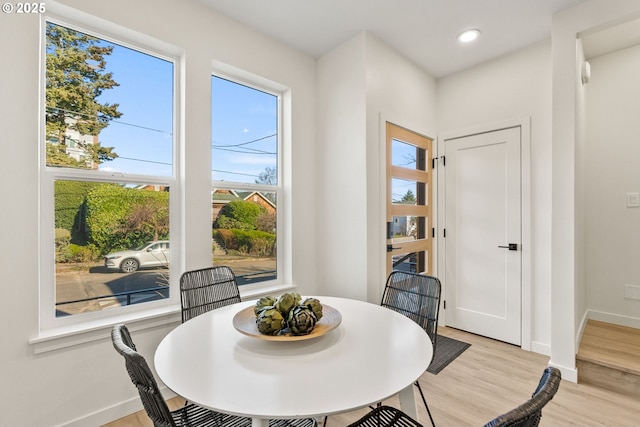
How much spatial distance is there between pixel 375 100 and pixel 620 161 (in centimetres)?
236

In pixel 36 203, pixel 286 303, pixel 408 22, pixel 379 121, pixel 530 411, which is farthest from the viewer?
pixel 379 121

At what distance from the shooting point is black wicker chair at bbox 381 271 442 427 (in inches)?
68.9

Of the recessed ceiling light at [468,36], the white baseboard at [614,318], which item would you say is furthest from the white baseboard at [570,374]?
the recessed ceiling light at [468,36]

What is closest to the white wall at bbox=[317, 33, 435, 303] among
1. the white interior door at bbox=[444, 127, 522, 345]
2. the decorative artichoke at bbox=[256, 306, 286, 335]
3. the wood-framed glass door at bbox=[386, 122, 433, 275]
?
the wood-framed glass door at bbox=[386, 122, 433, 275]

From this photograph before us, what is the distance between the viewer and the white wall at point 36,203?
155 cm

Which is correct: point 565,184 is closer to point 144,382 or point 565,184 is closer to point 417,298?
point 417,298

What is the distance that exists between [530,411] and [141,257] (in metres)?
2.21

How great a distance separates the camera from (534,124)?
273 centimetres

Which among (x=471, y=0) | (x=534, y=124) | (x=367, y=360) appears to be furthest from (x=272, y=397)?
(x=534, y=124)

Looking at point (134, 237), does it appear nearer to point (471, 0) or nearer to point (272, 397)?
point (272, 397)

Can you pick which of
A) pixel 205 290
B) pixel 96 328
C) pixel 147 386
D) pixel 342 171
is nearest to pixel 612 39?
pixel 342 171

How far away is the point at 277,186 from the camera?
9.24 ft

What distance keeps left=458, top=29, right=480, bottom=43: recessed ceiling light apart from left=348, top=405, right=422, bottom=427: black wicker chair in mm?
2825

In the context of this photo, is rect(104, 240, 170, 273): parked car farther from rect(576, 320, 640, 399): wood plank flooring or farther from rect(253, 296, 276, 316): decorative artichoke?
rect(576, 320, 640, 399): wood plank flooring
